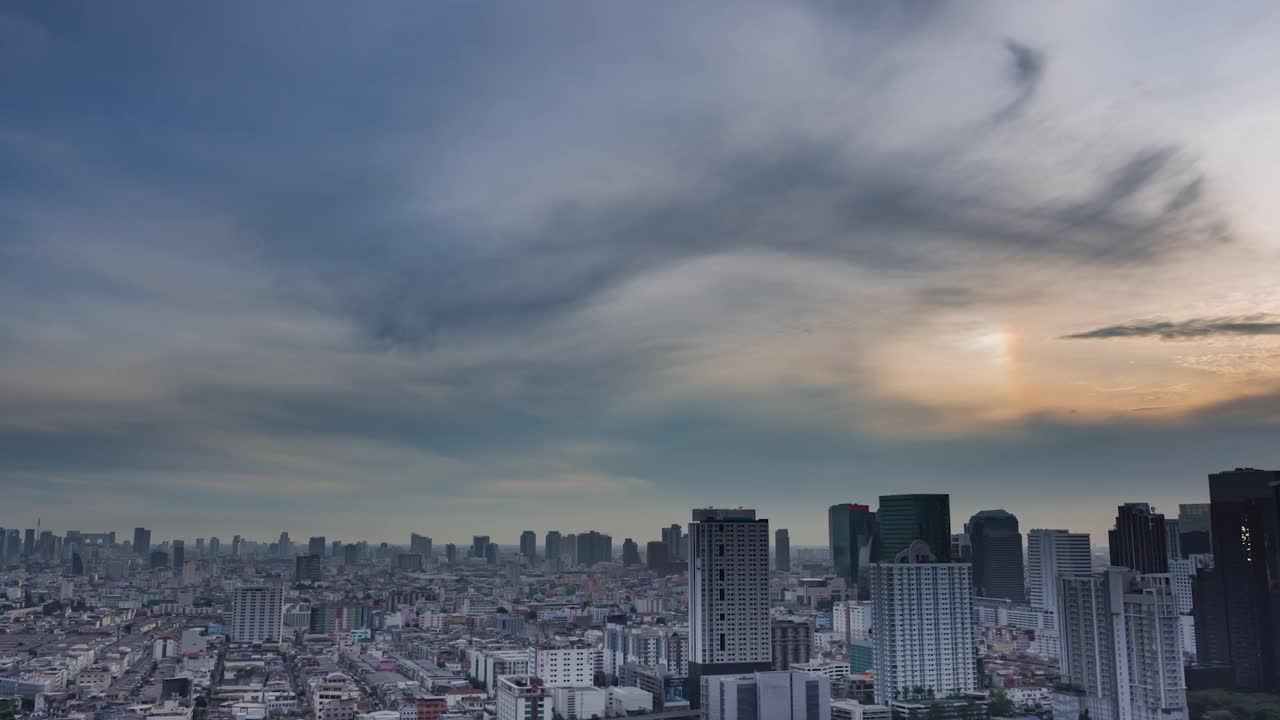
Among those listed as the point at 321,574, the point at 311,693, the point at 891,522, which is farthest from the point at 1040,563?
the point at 321,574

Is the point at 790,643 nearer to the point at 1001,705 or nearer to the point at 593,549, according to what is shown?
the point at 1001,705

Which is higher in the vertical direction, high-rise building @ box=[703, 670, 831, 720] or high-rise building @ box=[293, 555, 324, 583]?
high-rise building @ box=[293, 555, 324, 583]

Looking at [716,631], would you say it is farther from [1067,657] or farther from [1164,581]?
[1164,581]

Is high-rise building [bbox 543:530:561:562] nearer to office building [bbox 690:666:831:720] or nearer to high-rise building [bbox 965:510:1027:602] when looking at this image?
high-rise building [bbox 965:510:1027:602]

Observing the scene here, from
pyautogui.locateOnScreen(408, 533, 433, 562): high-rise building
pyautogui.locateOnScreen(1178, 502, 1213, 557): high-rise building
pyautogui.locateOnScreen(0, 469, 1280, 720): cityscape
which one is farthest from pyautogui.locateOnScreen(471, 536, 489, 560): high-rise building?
pyautogui.locateOnScreen(1178, 502, 1213, 557): high-rise building

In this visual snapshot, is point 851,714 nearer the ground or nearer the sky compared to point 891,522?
nearer the ground

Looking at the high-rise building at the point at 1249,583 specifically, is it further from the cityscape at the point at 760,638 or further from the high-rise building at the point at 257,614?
the high-rise building at the point at 257,614

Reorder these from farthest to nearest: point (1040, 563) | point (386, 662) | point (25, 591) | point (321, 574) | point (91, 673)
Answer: point (321, 574) < point (25, 591) < point (1040, 563) < point (386, 662) < point (91, 673)
